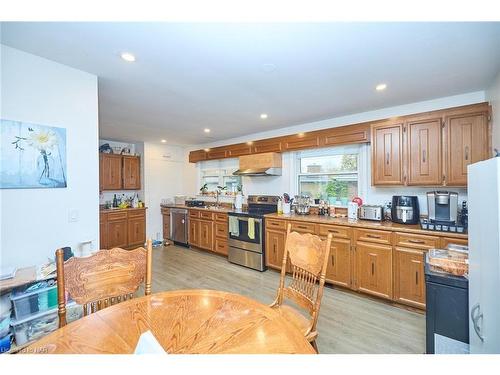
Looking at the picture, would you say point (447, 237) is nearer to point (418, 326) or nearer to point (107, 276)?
point (418, 326)

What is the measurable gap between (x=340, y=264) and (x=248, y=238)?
1557 millimetres

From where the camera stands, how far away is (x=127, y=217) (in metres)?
4.89

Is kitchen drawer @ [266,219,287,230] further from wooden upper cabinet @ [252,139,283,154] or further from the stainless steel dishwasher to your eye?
the stainless steel dishwasher

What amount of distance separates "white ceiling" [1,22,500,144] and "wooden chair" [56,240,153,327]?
4.79 ft

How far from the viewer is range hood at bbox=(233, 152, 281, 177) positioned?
13.6ft

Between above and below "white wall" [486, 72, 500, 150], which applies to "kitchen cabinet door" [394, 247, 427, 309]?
below

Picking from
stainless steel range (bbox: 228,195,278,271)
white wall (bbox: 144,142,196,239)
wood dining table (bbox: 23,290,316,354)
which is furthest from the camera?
white wall (bbox: 144,142,196,239)

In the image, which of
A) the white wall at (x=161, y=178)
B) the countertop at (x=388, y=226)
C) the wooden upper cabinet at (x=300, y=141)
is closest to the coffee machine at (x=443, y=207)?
the countertop at (x=388, y=226)

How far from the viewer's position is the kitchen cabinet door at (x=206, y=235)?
15.1 ft

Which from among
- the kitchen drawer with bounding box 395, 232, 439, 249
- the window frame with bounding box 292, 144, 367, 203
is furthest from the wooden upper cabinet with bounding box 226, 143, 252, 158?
the kitchen drawer with bounding box 395, 232, 439, 249

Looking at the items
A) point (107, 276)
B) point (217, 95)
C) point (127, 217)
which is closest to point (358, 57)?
point (217, 95)

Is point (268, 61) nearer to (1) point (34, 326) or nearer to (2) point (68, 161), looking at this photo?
(2) point (68, 161)

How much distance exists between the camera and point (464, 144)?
2.41 metres

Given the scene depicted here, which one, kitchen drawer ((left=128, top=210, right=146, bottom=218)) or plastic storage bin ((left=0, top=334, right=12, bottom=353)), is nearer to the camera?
plastic storage bin ((left=0, top=334, right=12, bottom=353))
